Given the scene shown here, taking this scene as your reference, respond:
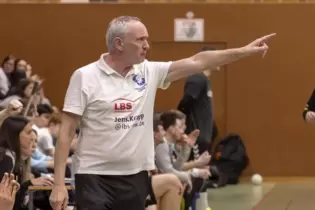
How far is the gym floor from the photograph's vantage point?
869 cm

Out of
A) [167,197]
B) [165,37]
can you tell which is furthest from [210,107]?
[165,37]

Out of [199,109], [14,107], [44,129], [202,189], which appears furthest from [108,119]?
[44,129]

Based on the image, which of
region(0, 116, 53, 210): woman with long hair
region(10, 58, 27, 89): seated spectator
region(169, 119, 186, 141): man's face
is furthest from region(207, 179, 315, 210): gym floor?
region(0, 116, 53, 210): woman with long hair

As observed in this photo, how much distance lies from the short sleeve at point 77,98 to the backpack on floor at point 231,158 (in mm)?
7451

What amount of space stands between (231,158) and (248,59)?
2.12 meters

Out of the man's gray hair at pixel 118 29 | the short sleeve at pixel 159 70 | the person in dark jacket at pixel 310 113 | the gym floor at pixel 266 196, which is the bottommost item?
the gym floor at pixel 266 196

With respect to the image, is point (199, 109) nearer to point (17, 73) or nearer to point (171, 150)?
point (171, 150)

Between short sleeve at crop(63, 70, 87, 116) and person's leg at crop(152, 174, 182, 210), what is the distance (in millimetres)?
2173

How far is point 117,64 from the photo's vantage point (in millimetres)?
3852

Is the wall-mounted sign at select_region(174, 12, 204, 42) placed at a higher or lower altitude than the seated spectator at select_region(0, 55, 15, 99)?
higher

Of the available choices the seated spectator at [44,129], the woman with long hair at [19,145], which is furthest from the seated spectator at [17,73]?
the woman with long hair at [19,145]

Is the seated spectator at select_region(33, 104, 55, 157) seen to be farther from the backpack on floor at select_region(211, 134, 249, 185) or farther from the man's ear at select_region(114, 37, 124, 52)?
the man's ear at select_region(114, 37, 124, 52)

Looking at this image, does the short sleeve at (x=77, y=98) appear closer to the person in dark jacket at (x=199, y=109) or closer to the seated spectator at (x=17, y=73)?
the person in dark jacket at (x=199, y=109)

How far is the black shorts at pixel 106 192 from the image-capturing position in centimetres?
378
